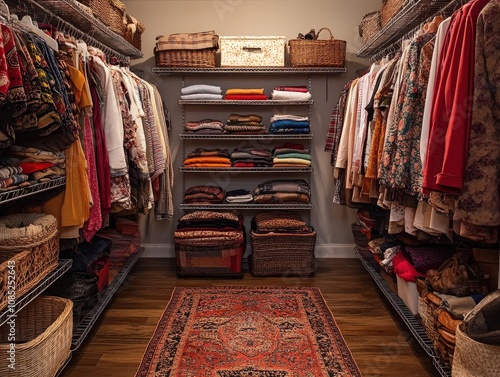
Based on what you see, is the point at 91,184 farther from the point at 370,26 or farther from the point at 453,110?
the point at 370,26

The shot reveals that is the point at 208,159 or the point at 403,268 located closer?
the point at 403,268

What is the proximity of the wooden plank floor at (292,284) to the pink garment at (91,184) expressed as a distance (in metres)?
0.63

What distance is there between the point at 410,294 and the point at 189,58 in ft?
7.82

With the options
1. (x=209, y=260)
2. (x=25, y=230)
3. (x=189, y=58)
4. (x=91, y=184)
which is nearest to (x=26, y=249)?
(x=25, y=230)

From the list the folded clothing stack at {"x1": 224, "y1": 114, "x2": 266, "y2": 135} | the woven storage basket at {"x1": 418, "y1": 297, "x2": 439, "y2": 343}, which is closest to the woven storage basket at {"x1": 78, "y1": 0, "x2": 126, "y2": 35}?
the folded clothing stack at {"x1": 224, "y1": 114, "x2": 266, "y2": 135}

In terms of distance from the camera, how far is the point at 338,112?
3.46 metres

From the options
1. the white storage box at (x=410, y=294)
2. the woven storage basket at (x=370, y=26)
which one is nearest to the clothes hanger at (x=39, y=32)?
the white storage box at (x=410, y=294)

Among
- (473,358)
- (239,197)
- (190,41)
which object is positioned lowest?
(473,358)

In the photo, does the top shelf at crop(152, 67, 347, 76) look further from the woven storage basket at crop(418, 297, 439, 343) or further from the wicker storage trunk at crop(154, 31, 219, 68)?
the woven storage basket at crop(418, 297, 439, 343)

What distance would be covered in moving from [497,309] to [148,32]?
343cm

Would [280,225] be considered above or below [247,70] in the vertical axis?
below

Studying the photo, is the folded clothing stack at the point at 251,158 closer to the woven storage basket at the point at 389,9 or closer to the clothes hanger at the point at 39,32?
the woven storage basket at the point at 389,9

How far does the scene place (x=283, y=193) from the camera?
3748 mm

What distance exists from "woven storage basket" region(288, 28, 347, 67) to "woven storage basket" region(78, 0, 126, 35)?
1310mm
